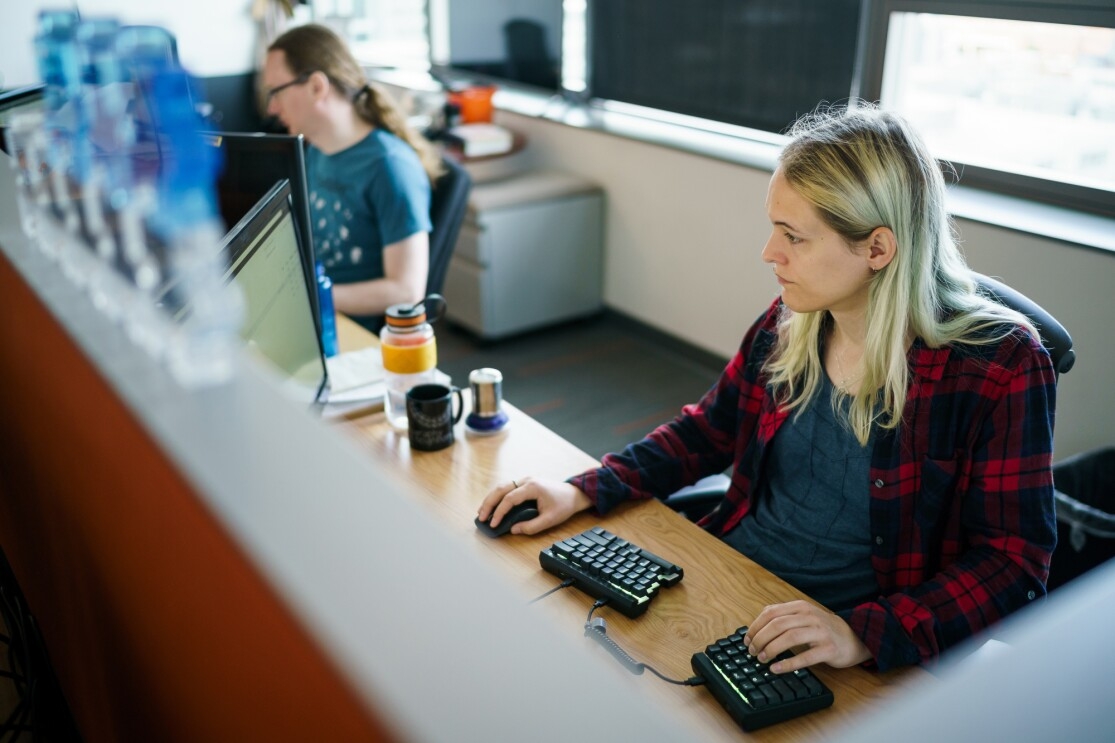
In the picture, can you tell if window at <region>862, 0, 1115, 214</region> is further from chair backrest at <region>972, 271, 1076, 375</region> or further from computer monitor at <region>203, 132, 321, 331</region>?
computer monitor at <region>203, 132, 321, 331</region>

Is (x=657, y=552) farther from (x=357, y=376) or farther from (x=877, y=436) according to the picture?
(x=357, y=376)

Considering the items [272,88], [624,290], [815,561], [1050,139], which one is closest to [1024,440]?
[815,561]

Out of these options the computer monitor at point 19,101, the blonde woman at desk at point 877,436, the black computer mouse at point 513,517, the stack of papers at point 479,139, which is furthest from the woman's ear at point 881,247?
the stack of papers at point 479,139

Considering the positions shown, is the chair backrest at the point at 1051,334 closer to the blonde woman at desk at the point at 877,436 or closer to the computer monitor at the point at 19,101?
the blonde woman at desk at the point at 877,436

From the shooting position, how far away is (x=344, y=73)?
2432 mm

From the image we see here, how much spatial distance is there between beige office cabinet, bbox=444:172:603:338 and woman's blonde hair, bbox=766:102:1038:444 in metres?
2.41

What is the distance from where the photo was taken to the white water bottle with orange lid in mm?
1725

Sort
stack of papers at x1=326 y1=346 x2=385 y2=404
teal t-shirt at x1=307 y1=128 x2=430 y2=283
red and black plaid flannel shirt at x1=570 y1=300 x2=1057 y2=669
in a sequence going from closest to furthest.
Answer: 1. red and black plaid flannel shirt at x1=570 y1=300 x2=1057 y2=669
2. stack of papers at x1=326 y1=346 x2=385 y2=404
3. teal t-shirt at x1=307 y1=128 x2=430 y2=283

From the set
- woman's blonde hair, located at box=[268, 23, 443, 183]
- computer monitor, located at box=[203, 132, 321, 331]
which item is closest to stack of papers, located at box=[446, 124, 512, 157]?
woman's blonde hair, located at box=[268, 23, 443, 183]

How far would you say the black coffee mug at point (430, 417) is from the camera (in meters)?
1.61

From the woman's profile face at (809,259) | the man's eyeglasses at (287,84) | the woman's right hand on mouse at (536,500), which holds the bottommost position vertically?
the woman's right hand on mouse at (536,500)

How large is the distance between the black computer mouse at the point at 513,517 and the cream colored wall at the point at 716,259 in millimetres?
1699

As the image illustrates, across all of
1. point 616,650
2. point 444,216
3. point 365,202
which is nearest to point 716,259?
point 444,216

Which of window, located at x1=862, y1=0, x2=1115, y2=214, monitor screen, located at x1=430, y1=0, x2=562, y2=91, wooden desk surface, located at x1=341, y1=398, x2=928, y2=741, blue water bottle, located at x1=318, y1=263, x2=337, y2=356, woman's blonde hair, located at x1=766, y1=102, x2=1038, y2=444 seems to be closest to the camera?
wooden desk surface, located at x1=341, y1=398, x2=928, y2=741
